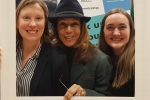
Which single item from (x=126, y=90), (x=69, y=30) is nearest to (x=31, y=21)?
(x=69, y=30)

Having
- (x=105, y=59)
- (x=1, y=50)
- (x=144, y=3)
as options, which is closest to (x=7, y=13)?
(x=1, y=50)

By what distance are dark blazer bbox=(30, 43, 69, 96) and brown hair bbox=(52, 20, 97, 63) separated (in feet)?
0.21

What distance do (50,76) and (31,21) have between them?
29cm

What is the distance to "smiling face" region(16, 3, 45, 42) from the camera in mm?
1247

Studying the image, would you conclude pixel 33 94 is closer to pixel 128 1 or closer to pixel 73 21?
pixel 73 21

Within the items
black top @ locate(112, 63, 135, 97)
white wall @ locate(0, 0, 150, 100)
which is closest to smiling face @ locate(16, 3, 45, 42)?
white wall @ locate(0, 0, 150, 100)

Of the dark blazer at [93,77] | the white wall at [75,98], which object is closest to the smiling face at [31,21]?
the white wall at [75,98]

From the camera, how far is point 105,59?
1.26 meters

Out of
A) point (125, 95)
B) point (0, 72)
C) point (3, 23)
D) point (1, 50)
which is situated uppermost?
point (3, 23)

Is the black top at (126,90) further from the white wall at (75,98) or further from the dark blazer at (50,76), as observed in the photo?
the dark blazer at (50,76)

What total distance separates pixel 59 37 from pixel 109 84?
34 cm

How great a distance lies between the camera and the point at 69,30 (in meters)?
1.26

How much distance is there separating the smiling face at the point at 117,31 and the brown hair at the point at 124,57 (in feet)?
0.05

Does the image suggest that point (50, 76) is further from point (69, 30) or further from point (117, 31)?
point (117, 31)
